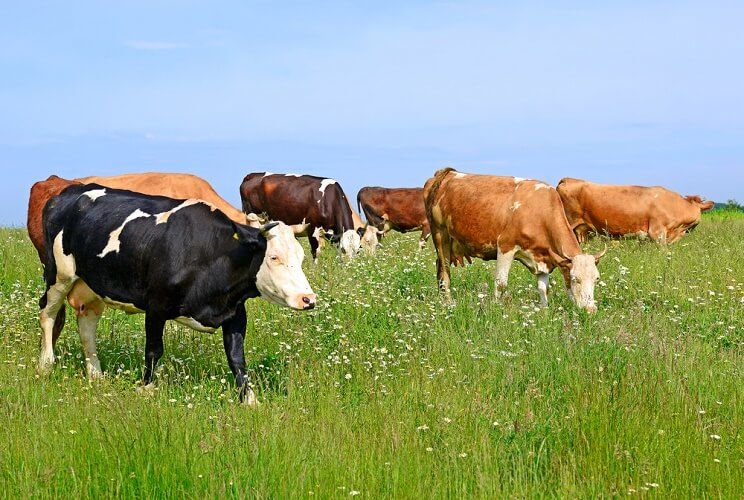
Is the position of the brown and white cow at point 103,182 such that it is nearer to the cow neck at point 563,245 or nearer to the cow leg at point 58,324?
the cow leg at point 58,324

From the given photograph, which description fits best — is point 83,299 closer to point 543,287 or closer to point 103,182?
point 103,182

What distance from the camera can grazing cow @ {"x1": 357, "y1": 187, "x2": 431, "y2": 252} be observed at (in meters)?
31.2

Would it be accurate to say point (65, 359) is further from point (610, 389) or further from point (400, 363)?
point (610, 389)

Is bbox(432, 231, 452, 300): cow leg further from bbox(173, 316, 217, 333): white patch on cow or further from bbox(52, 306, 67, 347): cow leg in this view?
bbox(52, 306, 67, 347): cow leg

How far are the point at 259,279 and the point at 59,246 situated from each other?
8.39 ft

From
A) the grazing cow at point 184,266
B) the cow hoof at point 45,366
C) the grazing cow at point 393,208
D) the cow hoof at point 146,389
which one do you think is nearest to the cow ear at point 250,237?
the grazing cow at point 184,266

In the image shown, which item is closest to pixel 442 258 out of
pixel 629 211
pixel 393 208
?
pixel 629 211

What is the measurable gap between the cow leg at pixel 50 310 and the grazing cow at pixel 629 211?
14.9 metres

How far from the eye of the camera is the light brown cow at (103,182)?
28.5 ft

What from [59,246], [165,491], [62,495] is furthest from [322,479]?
[59,246]

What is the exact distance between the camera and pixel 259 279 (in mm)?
7371

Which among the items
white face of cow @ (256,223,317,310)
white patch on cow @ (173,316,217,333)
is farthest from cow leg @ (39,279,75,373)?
white face of cow @ (256,223,317,310)

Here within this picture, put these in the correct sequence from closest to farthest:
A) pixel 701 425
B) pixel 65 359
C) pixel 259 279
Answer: pixel 701 425
pixel 259 279
pixel 65 359

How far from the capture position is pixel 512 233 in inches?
471
